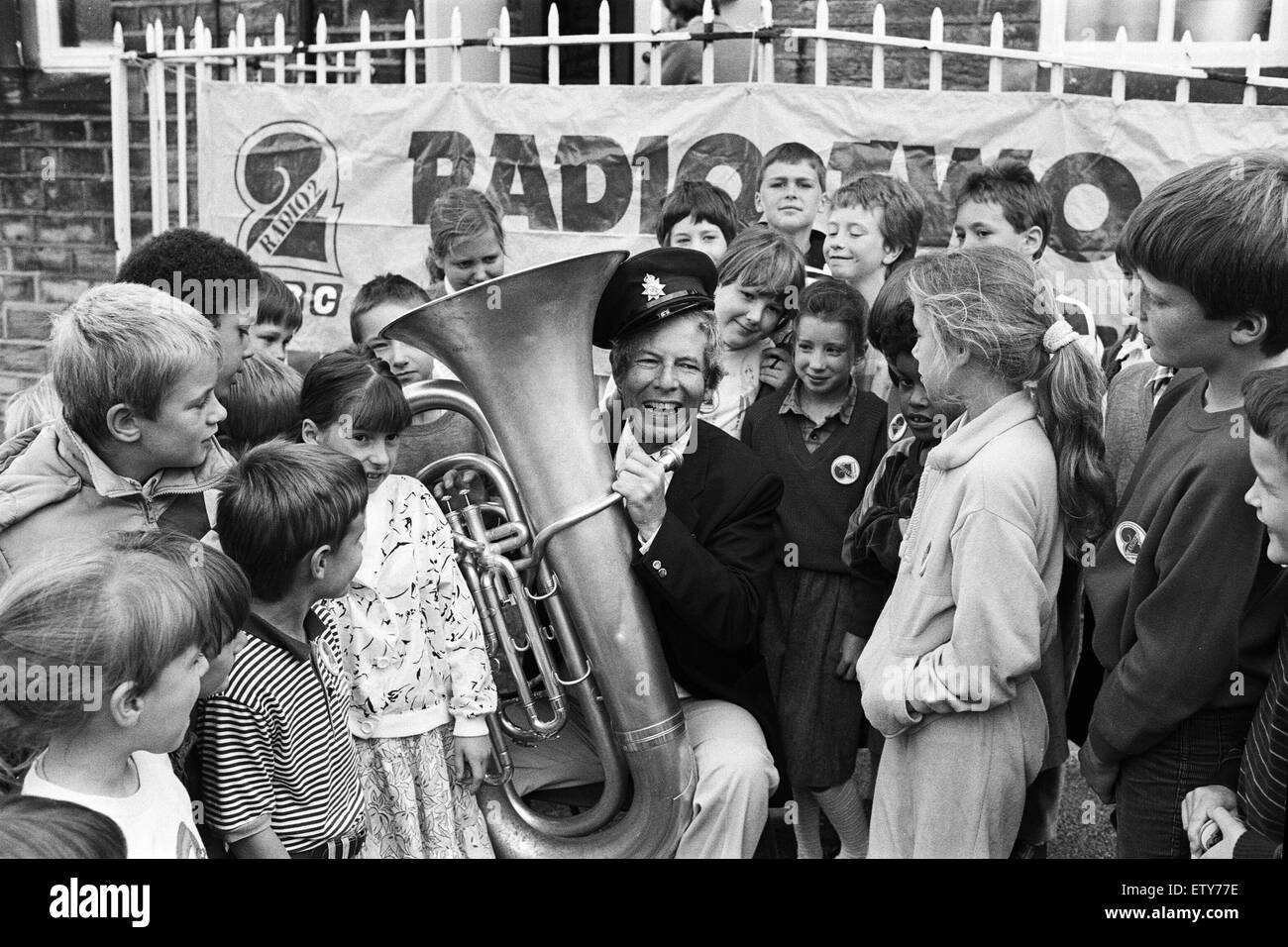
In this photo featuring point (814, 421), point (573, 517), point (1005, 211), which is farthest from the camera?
point (1005, 211)

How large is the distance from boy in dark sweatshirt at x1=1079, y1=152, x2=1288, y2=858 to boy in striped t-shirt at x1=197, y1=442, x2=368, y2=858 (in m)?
1.46

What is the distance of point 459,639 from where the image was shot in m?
2.72

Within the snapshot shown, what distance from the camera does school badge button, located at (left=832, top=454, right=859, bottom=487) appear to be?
306cm

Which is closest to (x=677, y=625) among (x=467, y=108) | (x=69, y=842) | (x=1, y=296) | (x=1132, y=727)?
(x=1132, y=727)

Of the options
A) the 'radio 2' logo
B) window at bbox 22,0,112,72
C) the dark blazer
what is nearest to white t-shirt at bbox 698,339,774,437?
the dark blazer

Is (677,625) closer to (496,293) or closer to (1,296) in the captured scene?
(496,293)

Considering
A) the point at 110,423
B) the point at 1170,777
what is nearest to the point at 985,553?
the point at 1170,777

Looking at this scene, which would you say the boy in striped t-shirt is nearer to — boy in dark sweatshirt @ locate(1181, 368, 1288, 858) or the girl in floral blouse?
the girl in floral blouse

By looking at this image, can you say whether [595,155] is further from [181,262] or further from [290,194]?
[181,262]

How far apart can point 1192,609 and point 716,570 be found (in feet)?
3.15

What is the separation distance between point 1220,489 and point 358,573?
67.3 inches

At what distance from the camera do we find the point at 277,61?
5.68m

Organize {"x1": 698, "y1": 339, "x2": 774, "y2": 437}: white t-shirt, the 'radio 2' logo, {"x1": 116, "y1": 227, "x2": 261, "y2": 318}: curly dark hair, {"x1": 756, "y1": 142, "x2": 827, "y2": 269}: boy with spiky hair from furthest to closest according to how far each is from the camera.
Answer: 1. the 'radio 2' logo
2. {"x1": 756, "y1": 142, "x2": 827, "y2": 269}: boy with spiky hair
3. {"x1": 698, "y1": 339, "x2": 774, "y2": 437}: white t-shirt
4. {"x1": 116, "y1": 227, "x2": 261, "y2": 318}: curly dark hair
